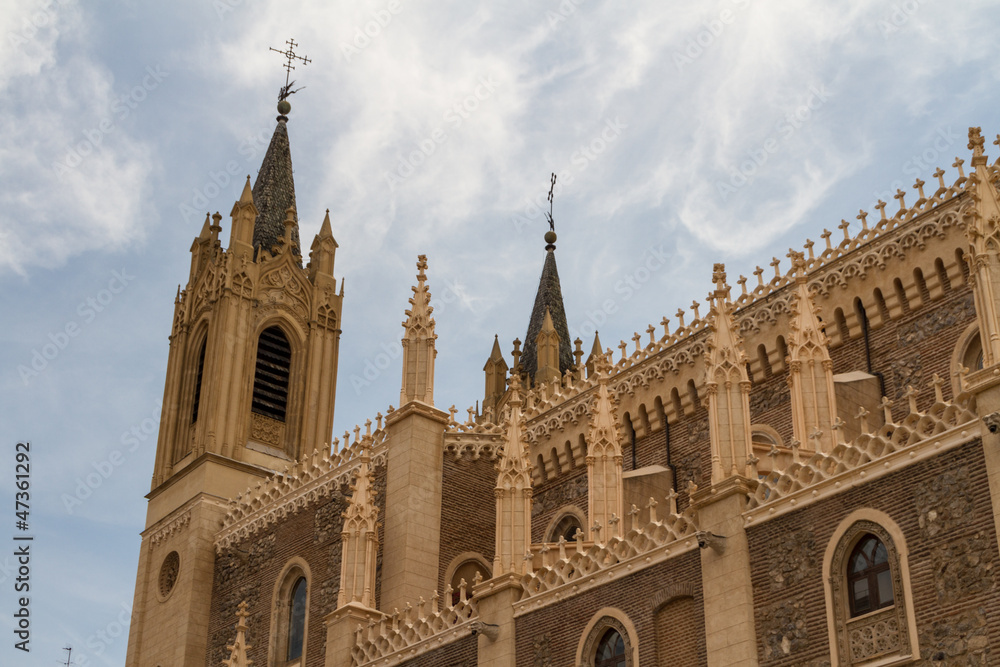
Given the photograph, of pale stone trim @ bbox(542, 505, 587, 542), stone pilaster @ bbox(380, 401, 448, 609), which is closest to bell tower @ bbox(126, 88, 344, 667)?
stone pilaster @ bbox(380, 401, 448, 609)

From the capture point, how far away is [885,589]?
61.0ft

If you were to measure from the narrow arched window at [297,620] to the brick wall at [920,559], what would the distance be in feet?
51.7

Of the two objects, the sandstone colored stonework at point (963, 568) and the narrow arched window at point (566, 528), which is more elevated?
the narrow arched window at point (566, 528)

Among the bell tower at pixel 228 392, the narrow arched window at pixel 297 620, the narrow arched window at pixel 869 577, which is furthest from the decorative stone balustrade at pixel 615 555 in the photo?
the bell tower at pixel 228 392

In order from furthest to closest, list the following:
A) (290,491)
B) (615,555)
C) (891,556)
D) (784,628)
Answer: (290,491), (615,555), (784,628), (891,556)

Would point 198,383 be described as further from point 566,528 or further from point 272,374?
point 566,528

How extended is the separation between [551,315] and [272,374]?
13.2 meters

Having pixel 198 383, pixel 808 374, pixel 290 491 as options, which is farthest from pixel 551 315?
pixel 808 374

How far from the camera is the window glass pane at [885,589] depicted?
18.5 meters

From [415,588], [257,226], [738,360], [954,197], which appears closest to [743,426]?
[738,360]

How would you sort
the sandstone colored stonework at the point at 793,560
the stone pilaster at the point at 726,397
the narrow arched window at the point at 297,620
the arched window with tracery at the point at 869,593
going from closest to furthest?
the arched window with tracery at the point at 869,593 < the sandstone colored stonework at the point at 793,560 < the stone pilaster at the point at 726,397 < the narrow arched window at the point at 297,620

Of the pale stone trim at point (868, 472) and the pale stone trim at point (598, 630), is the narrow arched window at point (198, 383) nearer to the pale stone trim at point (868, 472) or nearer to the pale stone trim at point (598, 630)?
the pale stone trim at point (598, 630)

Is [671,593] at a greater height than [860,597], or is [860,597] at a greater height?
[671,593]

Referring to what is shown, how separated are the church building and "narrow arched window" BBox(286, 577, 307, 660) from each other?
0.07 meters
